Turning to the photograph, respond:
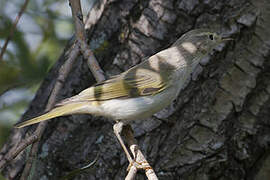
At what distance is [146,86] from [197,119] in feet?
1.44

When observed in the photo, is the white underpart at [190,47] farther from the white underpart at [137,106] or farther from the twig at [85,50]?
the twig at [85,50]

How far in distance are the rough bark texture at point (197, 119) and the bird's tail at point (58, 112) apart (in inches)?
16.1

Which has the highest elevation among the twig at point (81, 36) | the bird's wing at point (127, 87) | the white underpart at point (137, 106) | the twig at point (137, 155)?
the twig at point (81, 36)

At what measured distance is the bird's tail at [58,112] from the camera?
2275 mm

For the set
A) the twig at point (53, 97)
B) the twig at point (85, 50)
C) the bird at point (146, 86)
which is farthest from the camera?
the bird at point (146, 86)

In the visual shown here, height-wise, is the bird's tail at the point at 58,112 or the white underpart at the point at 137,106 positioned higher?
the bird's tail at the point at 58,112

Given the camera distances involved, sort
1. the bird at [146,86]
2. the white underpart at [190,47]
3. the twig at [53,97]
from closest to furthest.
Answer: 1. the twig at [53,97]
2. the bird at [146,86]
3. the white underpart at [190,47]

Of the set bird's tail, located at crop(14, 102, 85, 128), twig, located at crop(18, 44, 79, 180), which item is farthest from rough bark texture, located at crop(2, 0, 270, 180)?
twig, located at crop(18, 44, 79, 180)

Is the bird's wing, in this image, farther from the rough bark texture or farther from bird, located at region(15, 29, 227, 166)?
the rough bark texture

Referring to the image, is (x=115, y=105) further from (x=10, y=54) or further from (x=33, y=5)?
(x=33, y=5)

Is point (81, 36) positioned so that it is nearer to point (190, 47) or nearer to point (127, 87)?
point (127, 87)

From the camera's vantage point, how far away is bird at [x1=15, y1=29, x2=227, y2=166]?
256cm

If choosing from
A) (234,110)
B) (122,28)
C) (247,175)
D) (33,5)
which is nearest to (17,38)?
(33,5)

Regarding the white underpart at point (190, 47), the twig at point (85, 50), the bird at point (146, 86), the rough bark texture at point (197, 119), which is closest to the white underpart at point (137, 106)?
the bird at point (146, 86)
